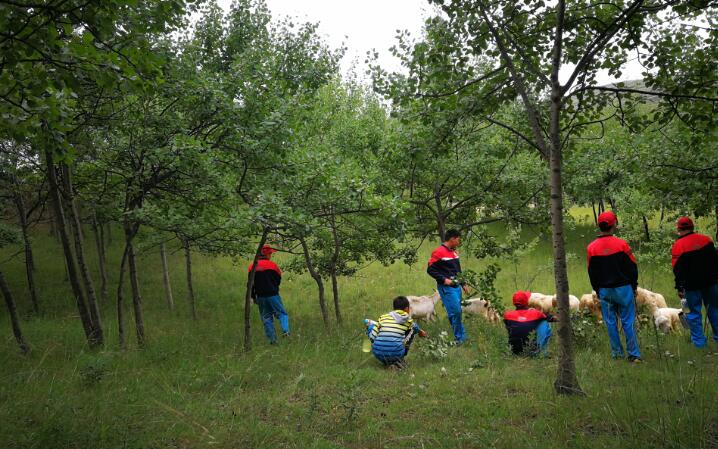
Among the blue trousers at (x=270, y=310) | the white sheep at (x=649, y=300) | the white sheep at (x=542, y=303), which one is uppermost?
the blue trousers at (x=270, y=310)

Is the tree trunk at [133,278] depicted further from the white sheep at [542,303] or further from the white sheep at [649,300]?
the white sheep at [649,300]

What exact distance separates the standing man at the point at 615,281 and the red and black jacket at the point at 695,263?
3.66 ft

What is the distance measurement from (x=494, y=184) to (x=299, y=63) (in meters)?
5.78

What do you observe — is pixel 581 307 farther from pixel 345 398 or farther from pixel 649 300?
pixel 345 398

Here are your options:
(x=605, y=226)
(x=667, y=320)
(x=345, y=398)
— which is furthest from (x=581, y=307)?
(x=345, y=398)

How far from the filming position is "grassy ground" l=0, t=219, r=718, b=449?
4.22 metres

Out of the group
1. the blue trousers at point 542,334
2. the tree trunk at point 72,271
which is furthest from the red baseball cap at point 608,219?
the tree trunk at point 72,271

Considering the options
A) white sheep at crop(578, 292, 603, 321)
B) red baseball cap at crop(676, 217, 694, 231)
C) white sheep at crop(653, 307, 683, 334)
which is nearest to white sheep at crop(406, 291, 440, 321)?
white sheep at crop(578, 292, 603, 321)

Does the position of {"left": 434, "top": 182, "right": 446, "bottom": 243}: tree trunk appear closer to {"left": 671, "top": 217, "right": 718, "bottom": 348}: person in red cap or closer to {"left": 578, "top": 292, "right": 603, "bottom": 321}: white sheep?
{"left": 578, "top": 292, "right": 603, "bottom": 321}: white sheep

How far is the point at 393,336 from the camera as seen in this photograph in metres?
7.23

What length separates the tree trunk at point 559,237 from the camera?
4820 millimetres

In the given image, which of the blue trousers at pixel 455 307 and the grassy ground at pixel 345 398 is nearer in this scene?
the grassy ground at pixel 345 398

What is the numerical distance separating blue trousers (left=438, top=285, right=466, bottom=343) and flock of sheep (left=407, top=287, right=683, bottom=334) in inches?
12.5

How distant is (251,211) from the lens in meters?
7.25
